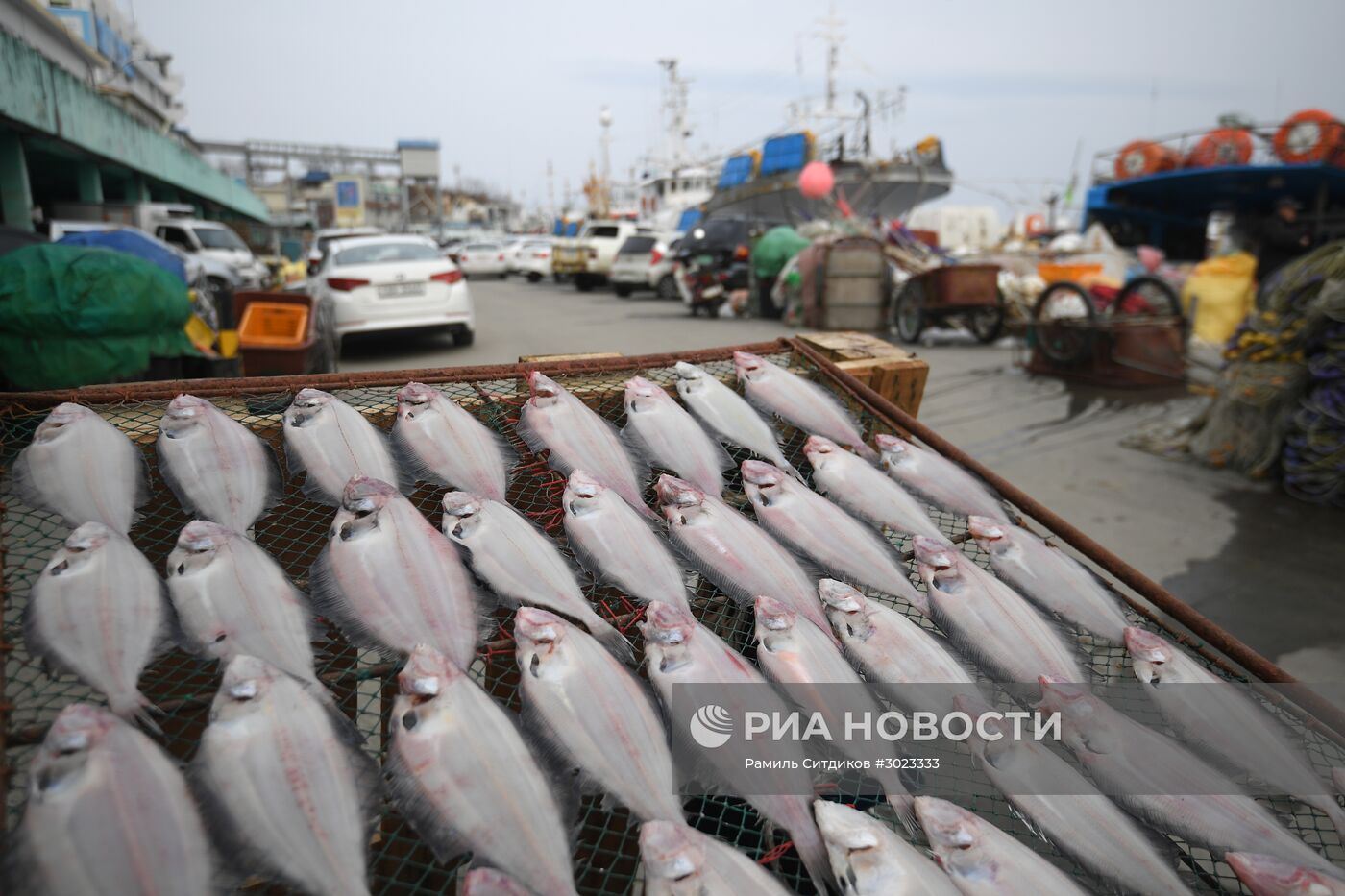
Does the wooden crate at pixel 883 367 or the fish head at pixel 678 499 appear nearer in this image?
the fish head at pixel 678 499

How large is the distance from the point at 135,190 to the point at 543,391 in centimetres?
3202

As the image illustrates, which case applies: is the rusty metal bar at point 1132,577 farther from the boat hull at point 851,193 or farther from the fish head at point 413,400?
the boat hull at point 851,193

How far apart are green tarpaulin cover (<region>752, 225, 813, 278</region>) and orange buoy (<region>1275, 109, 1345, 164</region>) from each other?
959cm

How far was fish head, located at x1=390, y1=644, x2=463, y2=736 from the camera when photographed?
51.1 inches

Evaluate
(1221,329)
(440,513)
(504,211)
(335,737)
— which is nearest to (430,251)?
(440,513)

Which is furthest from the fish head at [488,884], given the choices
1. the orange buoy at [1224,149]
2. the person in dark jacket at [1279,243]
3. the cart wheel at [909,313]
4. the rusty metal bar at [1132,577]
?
the orange buoy at [1224,149]

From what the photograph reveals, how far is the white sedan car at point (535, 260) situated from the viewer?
3139cm

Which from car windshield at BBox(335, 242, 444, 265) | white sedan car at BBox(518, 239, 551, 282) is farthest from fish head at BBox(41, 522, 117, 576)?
white sedan car at BBox(518, 239, 551, 282)

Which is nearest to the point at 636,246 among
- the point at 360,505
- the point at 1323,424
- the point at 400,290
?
the point at 400,290

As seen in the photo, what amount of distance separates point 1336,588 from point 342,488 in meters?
5.50

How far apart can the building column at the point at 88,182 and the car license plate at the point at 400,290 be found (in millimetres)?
15387

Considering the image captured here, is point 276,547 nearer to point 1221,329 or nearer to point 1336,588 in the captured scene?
point 1336,588

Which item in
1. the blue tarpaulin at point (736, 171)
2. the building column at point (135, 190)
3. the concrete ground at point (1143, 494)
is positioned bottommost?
the concrete ground at point (1143, 494)

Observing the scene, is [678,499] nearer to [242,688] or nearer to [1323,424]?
[242,688]
